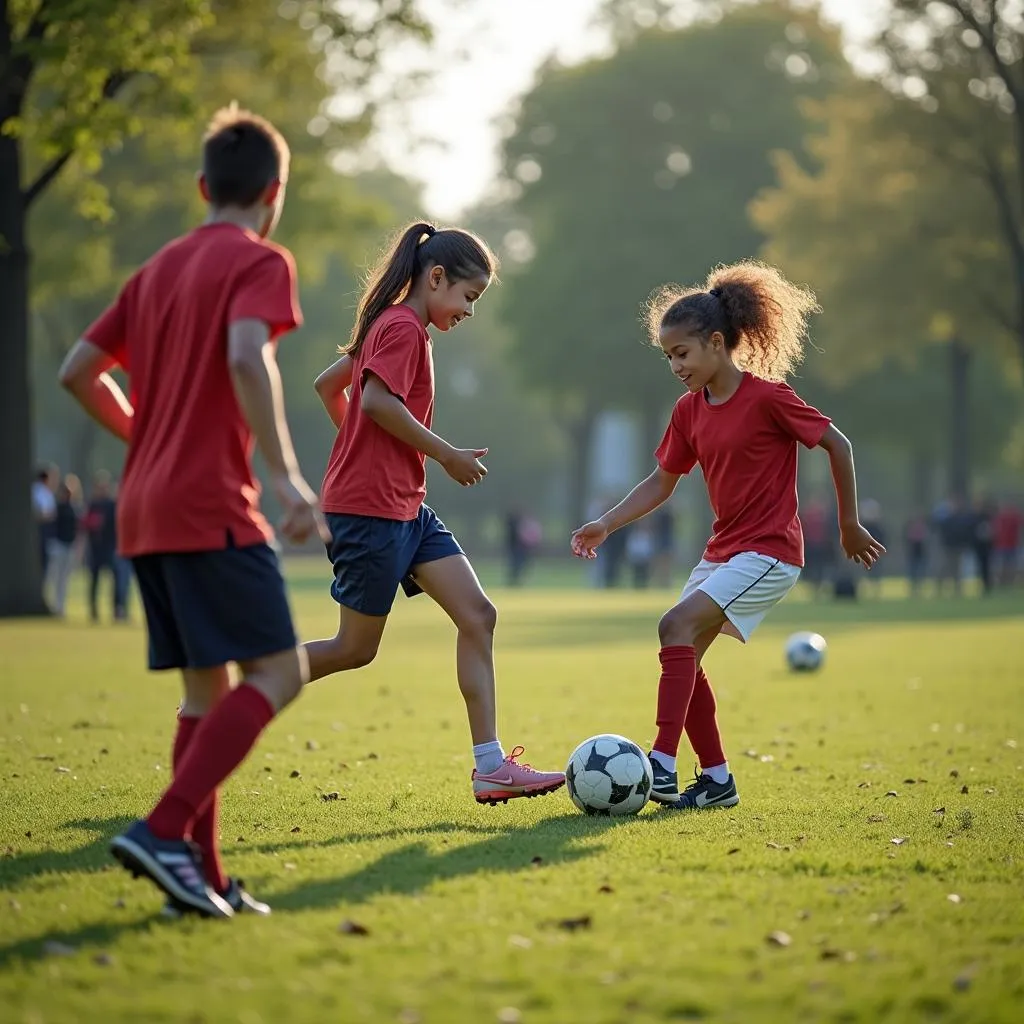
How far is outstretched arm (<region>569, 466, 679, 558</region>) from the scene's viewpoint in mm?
7719

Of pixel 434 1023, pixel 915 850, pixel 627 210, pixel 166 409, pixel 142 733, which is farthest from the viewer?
pixel 627 210

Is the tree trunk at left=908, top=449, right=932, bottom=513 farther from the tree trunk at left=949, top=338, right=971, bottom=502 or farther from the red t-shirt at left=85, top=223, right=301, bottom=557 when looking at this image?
the red t-shirt at left=85, top=223, right=301, bottom=557

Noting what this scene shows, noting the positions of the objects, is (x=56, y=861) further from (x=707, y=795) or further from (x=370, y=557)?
(x=707, y=795)

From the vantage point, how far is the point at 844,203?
4159cm

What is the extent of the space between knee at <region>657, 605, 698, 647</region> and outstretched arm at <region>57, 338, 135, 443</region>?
287 centimetres

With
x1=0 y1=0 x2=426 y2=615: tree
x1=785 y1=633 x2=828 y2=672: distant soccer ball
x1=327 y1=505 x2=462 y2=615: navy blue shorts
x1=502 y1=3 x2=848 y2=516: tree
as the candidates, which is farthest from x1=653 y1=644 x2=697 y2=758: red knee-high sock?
x1=502 y1=3 x2=848 y2=516: tree

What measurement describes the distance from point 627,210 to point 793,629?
112 ft

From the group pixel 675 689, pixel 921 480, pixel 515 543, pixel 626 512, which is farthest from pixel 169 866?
pixel 921 480

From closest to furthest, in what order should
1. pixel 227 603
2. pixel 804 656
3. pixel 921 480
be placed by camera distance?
→ pixel 227 603
pixel 804 656
pixel 921 480

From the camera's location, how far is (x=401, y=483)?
6953 mm

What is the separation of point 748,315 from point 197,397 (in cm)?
335

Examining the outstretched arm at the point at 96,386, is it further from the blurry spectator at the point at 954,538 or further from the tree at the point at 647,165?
the tree at the point at 647,165

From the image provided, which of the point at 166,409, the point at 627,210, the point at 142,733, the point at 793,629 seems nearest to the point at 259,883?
the point at 166,409

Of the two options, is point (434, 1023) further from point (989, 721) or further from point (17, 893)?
point (989, 721)
